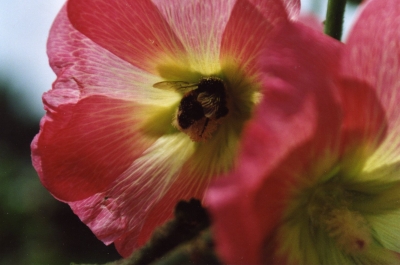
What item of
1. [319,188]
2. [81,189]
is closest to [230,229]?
[319,188]

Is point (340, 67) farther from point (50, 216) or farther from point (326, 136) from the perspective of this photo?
point (50, 216)

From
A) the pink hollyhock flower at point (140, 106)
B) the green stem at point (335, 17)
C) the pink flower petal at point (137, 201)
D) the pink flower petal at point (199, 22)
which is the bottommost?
the pink flower petal at point (137, 201)

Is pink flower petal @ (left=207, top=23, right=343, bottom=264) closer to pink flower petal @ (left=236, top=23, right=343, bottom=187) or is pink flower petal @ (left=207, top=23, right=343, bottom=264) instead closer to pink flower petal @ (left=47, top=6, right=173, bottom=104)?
pink flower petal @ (left=236, top=23, right=343, bottom=187)

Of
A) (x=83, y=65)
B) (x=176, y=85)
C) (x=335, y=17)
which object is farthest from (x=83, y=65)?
(x=335, y=17)

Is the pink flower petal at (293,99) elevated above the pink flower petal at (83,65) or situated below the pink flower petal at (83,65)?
above

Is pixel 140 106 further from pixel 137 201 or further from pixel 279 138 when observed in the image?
pixel 279 138

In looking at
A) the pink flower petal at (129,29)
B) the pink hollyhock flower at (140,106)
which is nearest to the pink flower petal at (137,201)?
the pink hollyhock flower at (140,106)

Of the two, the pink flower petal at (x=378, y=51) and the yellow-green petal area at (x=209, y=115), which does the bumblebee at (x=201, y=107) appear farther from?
the pink flower petal at (x=378, y=51)
